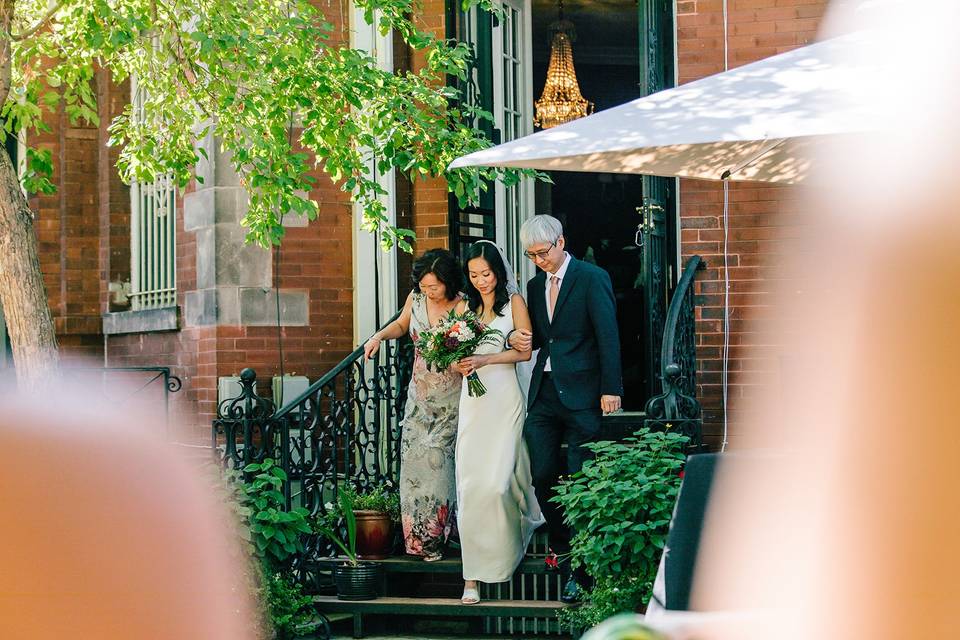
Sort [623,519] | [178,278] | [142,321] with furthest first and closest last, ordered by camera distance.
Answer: [142,321] → [178,278] → [623,519]

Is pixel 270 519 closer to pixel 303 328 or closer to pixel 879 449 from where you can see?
pixel 303 328

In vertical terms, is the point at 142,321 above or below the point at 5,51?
below

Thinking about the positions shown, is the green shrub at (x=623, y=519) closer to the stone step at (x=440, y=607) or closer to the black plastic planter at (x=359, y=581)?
the stone step at (x=440, y=607)

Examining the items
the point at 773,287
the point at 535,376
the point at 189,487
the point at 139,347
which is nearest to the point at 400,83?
the point at 535,376

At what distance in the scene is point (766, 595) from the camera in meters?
4.05

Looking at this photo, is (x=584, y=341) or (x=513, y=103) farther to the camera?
(x=513, y=103)

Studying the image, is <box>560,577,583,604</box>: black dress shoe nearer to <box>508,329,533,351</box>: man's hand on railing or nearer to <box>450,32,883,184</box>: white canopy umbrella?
<box>508,329,533,351</box>: man's hand on railing

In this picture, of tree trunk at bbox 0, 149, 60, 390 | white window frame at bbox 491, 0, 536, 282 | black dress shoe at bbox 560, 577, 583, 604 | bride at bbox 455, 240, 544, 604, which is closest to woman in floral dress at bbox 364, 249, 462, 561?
bride at bbox 455, 240, 544, 604

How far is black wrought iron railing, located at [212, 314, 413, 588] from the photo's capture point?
7.88m

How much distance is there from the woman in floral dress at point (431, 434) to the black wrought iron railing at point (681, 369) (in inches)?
49.9

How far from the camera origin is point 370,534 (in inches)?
311

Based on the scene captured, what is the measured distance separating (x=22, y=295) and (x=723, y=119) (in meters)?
4.26

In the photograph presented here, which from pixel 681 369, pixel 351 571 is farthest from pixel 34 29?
pixel 681 369

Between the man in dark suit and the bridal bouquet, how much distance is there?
0.64ft
